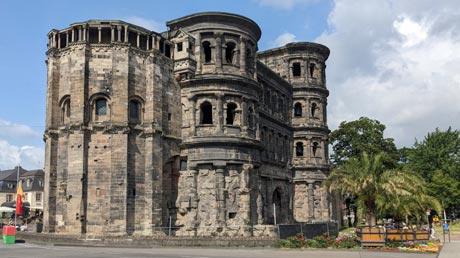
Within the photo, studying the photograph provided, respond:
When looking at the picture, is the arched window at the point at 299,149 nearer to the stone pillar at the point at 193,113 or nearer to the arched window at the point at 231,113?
the arched window at the point at 231,113

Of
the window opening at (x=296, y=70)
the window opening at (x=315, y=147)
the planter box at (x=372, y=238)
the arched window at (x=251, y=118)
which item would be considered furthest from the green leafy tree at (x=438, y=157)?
the planter box at (x=372, y=238)

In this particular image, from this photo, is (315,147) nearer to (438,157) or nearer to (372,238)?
(438,157)

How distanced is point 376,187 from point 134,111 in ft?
56.8

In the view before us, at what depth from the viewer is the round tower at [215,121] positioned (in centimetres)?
3656

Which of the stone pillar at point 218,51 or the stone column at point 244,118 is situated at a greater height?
the stone pillar at point 218,51

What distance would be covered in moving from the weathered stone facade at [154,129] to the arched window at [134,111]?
71 mm

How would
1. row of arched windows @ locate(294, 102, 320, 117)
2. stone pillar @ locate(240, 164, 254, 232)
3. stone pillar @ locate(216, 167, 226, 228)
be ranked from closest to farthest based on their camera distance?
1. stone pillar @ locate(216, 167, 226, 228)
2. stone pillar @ locate(240, 164, 254, 232)
3. row of arched windows @ locate(294, 102, 320, 117)

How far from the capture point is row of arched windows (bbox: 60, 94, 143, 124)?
3544 cm

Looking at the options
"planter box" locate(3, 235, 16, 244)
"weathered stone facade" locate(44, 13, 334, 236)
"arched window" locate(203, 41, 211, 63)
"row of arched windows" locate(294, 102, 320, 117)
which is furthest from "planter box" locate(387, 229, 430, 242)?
"row of arched windows" locate(294, 102, 320, 117)

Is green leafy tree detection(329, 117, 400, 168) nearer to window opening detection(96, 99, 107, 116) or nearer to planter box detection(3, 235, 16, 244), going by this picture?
window opening detection(96, 99, 107, 116)

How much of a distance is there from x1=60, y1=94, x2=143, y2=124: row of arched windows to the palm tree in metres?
14.4

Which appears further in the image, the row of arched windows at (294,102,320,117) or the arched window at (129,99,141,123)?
the row of arched windows at (294,102,320,117)

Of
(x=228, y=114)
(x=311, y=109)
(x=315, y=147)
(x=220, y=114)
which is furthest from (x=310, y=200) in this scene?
(x=220, y=114)

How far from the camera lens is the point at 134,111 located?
3678 cm
